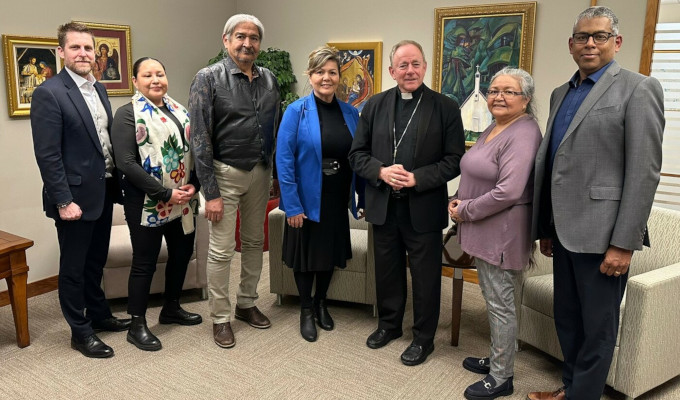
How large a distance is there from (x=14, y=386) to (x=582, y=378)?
96.7 inches

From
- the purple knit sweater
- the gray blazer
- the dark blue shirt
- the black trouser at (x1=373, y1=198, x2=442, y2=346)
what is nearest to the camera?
the gray blazer

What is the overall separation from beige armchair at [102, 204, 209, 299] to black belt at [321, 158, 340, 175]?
105 centimetres

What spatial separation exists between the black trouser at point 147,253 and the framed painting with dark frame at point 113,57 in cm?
158

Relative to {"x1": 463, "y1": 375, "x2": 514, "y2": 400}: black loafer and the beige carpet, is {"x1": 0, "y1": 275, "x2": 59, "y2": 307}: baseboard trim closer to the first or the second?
the beige carpet

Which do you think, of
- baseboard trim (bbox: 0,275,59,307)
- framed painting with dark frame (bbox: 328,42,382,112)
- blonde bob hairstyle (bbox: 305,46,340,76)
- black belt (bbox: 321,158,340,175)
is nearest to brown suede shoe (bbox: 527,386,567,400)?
black belt (bbox: 321,158,340,175)

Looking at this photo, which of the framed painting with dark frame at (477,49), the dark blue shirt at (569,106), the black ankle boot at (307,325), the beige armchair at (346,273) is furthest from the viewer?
the framed painting with dark frame at (477,49)

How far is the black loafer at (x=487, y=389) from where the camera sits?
248cm

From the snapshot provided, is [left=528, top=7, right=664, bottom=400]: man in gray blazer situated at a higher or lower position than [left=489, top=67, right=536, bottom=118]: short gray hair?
lower

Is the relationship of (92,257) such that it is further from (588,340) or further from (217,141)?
(588,340)

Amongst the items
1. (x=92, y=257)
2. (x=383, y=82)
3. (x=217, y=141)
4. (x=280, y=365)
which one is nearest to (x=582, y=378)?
(x=280, y=365)

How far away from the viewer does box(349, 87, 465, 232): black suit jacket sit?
8.59 feet

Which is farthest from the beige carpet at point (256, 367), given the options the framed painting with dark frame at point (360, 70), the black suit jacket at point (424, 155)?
the framed painting with dark frame at point (360, 70)

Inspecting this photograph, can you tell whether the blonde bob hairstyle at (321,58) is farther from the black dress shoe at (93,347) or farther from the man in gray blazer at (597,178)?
the black dress shoe at (93,347)

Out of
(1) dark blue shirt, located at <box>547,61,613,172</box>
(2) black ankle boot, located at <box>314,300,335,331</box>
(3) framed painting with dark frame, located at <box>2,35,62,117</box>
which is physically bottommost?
(2) black ankle boot, located at <box>314,300,335,331</box>
